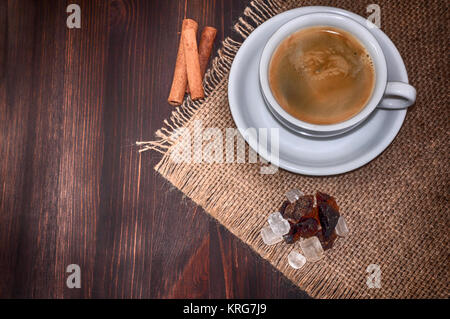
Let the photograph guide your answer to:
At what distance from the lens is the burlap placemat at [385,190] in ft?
2.81

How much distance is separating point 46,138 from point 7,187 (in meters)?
0.15

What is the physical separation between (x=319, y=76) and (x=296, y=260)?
0.40 metres

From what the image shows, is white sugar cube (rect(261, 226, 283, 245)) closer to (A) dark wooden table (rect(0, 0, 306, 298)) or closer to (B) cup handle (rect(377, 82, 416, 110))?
(A) dark wooden table (rect(0, 0, 306, 298))

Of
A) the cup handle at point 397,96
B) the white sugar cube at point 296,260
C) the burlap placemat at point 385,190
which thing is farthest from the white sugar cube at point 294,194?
the cup handle at point 397,96

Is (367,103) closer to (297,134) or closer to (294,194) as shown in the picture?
(297,134)

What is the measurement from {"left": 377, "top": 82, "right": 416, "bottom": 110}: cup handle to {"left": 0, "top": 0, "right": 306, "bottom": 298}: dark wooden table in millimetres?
427

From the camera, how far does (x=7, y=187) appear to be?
3.08 feet

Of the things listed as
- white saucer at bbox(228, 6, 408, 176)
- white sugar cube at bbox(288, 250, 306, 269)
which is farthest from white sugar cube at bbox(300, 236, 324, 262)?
white saucer at bbox(228, 6, 408, 176)

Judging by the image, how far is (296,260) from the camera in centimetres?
87

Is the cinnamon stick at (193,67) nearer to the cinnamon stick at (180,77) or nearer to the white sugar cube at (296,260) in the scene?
the cinnamon stick at (180,77)

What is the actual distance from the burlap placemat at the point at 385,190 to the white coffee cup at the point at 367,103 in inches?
8.4

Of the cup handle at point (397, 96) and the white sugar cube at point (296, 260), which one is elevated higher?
the cup handle at point (397, 96)
